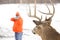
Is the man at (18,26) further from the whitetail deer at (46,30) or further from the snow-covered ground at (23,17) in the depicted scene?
the whitetail deer at (46,30)

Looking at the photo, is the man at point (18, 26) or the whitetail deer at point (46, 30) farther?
the man at point (18, 26)

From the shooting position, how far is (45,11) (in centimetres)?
178

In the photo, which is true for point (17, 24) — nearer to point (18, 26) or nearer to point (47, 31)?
point (18, 26)

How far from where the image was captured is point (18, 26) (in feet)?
5.89

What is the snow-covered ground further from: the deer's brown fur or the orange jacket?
the deer's brown fur

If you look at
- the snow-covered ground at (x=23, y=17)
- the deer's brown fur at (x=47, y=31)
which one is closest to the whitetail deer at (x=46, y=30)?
the deer's brown fur at (x=47, y=31)

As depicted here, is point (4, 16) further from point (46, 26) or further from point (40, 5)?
point (46, 26)

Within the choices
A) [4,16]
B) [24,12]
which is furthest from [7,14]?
[24,12]

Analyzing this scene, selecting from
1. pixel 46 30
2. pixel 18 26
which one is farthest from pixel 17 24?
pixel 46 30

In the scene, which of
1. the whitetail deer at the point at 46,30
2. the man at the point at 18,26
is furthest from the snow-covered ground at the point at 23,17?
the whitetail deer at the point at 46,30

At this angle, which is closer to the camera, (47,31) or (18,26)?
(47,31)

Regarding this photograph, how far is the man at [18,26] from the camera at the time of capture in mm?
1792

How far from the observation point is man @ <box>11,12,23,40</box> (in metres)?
1.79

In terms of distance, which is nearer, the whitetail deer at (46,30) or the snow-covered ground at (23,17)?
the whitetail deer at (46,30)
